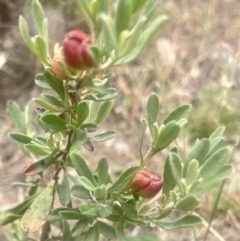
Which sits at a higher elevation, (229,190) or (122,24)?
(122,24)

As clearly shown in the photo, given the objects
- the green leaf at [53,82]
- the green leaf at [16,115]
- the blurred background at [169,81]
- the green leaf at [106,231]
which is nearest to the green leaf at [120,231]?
the green leaf at [106,231]

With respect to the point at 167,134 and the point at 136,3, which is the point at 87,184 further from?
the point at 136,3

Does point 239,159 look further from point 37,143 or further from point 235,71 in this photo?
point 37,143

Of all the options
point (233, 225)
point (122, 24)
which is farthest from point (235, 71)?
point (122, 24)

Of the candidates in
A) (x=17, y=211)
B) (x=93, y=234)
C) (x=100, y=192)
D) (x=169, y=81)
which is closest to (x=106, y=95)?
(x=100, y=192)

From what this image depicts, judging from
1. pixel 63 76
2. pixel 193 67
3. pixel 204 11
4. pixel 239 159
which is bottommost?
pixel 239 159

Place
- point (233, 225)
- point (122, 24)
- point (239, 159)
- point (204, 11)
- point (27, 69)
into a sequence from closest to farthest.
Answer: point (122, 24)
point (233, 225)
point (239, 159)
point (27, 69)
point (204, 11)

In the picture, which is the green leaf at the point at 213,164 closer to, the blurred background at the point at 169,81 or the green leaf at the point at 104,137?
the green leaf at the point at 104,137

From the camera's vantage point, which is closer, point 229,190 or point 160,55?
point 229,190
